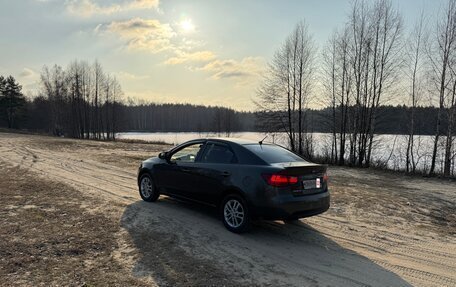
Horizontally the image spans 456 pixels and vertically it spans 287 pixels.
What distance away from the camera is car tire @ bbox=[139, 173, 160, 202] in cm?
789

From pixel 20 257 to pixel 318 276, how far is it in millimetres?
4142

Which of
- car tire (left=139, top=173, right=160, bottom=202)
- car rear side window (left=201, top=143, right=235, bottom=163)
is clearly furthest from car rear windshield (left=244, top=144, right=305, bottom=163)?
car tire (left=139, top=173, right=160, bottom=202)

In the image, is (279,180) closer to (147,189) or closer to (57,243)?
(57,243)

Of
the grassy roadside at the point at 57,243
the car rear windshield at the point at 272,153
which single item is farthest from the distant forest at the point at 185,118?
the grassy roadside at the point at 57,243

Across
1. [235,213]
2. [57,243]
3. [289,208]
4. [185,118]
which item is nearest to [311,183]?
[289,208]

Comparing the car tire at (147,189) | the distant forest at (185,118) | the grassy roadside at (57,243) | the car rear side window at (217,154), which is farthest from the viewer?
the distant forest at (185,118)

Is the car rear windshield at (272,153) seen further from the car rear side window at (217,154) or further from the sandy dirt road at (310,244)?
the sandy dirt road at (310,244)

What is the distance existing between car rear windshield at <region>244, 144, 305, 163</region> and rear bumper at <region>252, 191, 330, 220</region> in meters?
0.78

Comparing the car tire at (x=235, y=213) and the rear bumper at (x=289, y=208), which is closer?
the rear bumper at (x=289, y=208)

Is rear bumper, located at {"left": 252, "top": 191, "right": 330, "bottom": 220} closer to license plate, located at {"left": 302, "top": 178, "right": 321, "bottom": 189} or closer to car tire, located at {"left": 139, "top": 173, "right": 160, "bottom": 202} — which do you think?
license plate, located at {"left": 302, "top": 178, "right": 321, "bottom": 189}

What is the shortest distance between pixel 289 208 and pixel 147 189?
4.01m

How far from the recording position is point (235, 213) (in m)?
5.94

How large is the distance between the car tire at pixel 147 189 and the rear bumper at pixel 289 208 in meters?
3.18

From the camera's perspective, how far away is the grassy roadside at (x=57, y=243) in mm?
4098
